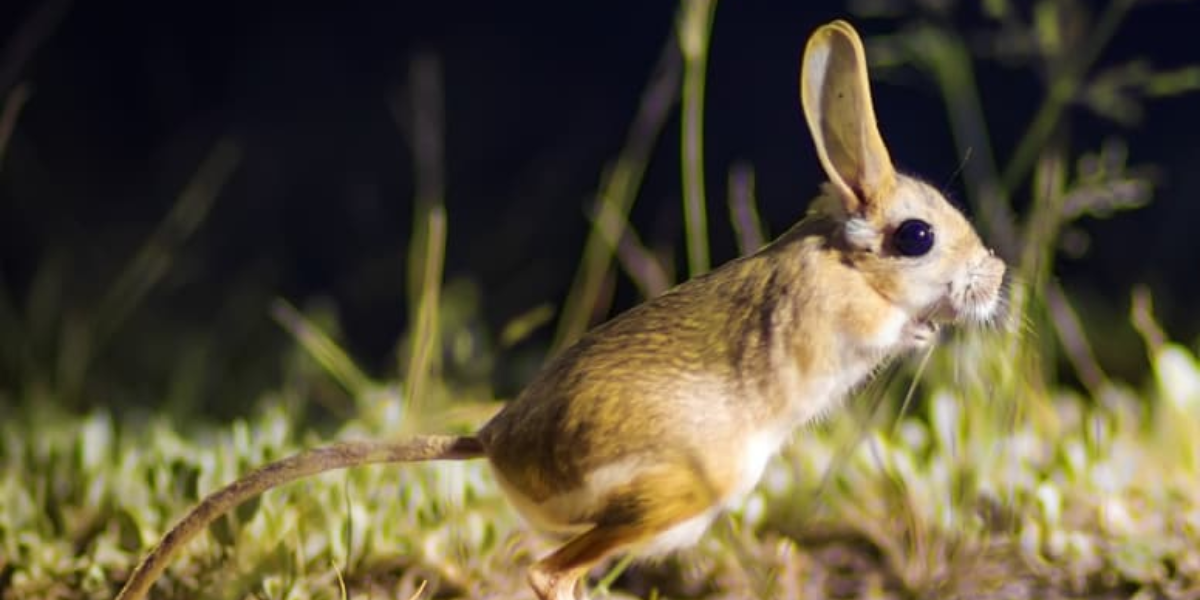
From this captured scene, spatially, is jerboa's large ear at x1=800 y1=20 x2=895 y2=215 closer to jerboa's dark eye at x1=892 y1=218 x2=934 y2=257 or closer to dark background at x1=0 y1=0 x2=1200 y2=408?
jerboa's dark eye at x1=892 y1=218 x2=934 y2=257

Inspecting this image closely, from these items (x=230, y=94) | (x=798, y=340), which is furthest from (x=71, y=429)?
(x=230, y=94)

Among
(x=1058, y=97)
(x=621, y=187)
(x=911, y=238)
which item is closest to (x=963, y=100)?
(x=1058, y=97)

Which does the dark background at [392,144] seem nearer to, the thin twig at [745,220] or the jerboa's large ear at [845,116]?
the thin twig at [745,220]

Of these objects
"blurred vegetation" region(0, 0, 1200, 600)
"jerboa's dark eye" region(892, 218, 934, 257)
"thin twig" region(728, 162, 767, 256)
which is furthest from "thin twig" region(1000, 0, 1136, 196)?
"jerboa's dark eye" region(892, 218, 934, 257)

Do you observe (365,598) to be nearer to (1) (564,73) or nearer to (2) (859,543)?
(2) (859,543)

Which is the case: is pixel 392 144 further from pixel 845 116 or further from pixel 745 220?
pixel 845 116

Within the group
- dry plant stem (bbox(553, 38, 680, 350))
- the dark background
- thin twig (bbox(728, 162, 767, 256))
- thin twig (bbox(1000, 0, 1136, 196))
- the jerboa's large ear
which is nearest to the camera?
the jerboa's large ear
